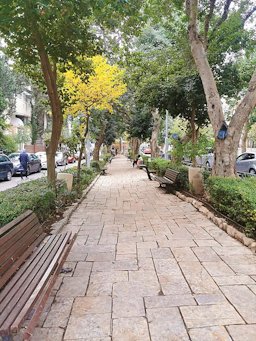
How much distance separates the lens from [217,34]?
10.5 m

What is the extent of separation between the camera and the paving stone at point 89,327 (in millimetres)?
2828

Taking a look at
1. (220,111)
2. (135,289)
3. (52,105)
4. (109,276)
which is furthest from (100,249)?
(220,111)

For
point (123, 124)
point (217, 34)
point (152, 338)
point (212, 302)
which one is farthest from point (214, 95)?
point (123, 124)

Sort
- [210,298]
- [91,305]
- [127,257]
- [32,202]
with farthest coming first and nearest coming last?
[32,202] → [127,257] → [210,298] → [91,305]

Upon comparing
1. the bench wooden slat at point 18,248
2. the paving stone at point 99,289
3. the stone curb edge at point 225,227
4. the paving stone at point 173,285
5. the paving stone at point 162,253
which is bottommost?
the paving stone at point 99,289

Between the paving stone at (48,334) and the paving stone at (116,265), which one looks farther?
the paving stone at (116,265)

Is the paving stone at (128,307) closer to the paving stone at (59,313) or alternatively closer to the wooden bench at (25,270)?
the paving stone at (59,313)

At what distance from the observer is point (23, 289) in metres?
2.83

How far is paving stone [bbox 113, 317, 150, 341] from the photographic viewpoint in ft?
9.11

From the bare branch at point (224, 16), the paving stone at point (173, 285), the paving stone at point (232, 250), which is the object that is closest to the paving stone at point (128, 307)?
the paving stone at point (173, 285)

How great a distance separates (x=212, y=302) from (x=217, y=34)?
30.6 feet

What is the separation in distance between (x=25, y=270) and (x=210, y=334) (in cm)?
184

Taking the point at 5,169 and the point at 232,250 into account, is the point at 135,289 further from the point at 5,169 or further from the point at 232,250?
the point at 5,169

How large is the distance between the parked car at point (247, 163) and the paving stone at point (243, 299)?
Answer: 1454 centimetres
